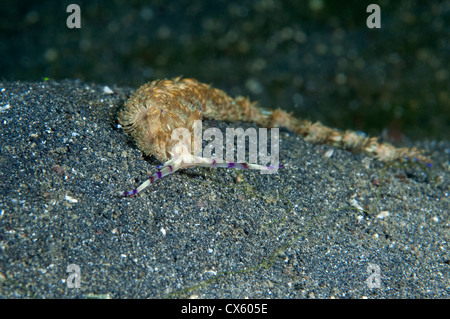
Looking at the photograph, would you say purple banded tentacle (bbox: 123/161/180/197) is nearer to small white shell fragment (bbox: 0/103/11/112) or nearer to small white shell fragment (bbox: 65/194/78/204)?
small white shell fragment (bbox: 65/194/78/204)

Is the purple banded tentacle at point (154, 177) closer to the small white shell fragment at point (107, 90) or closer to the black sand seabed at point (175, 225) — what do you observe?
the black sand seabed at point (175, 225)

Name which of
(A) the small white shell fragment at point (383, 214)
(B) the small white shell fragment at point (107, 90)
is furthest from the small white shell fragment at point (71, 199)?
(A) the small white shell fragment at point (383, 214)

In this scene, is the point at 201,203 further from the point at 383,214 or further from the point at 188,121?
the point at 383,214

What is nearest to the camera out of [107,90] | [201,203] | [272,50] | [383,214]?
[201,203]

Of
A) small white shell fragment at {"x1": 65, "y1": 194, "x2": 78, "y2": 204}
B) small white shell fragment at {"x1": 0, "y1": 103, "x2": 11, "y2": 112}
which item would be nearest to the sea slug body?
small white shell fragment at {"x1": 65, "y1": 194, "x2": 78, "y2": 204}

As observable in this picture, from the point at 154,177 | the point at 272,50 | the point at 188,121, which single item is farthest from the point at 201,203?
the point at 272,50
